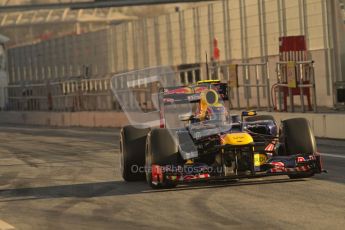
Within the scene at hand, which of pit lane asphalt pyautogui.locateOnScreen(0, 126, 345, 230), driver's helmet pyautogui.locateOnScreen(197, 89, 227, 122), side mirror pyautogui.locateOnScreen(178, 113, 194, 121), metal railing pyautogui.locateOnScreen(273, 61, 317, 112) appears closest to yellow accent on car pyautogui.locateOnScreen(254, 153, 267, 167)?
pit lane asphalt pyautogui.locateOnScreen(0, 126, 345, 230)

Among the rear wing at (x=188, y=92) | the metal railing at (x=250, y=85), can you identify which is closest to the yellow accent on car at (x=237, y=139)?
the rear wing at (x=188, y=92)

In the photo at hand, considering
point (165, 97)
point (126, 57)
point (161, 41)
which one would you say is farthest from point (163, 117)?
point (126, 57)

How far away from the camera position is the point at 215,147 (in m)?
11.8

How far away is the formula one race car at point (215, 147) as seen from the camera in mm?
11914

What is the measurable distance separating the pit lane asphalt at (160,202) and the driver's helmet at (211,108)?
2.97ft

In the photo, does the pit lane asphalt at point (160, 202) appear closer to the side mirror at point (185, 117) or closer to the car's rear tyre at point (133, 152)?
the car's rear tyre at point (133, 152)

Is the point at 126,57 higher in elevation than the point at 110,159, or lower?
higher

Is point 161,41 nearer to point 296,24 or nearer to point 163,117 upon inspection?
point 296,24

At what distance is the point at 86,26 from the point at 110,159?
5919 inches

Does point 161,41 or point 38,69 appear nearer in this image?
point 161,41

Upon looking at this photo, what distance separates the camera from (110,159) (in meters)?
18.1

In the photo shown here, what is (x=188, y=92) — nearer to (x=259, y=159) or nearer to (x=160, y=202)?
(x=259, y=159)

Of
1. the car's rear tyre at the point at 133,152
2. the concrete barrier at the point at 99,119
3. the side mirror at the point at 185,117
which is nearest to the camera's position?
the side mirror at the point at 185,117

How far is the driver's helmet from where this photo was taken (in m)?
12.8
